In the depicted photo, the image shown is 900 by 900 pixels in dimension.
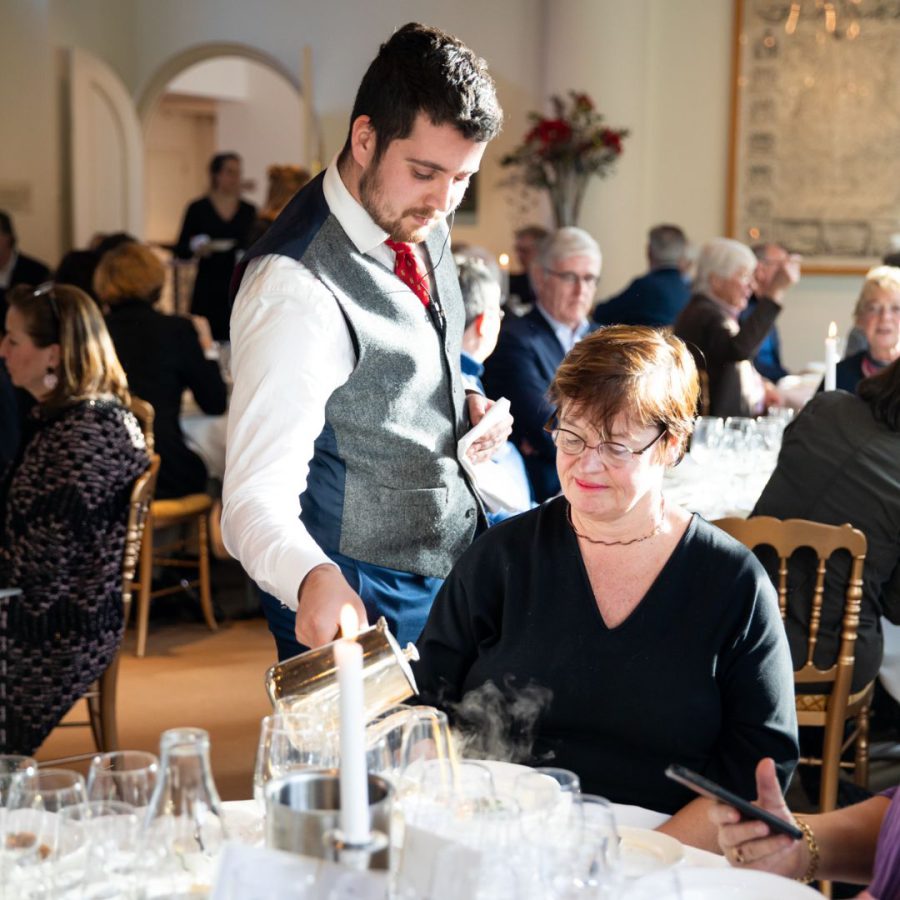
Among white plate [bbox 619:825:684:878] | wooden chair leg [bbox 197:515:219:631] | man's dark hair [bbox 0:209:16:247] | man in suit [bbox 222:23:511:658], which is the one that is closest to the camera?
white plate [bbox 619:825:684:878]

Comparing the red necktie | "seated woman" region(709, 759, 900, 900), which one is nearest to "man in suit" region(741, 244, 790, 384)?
the red necktie

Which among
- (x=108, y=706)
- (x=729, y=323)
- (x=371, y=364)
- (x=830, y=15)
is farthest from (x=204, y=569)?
(x=830, y=15)

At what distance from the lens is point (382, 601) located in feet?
7.08

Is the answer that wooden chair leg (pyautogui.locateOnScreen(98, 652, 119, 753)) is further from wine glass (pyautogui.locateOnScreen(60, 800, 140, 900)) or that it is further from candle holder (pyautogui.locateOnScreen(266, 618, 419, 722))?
wine glass (pyautogui.locateOnScreen(60, 800, 140, 900))

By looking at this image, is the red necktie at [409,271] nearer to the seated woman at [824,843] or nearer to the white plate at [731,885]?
the seated woman at [824,843]

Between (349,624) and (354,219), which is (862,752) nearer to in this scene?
(354,219)

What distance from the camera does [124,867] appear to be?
122cm

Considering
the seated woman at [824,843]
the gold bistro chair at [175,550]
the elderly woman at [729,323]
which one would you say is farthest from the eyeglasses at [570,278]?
the seated woman at [824,843]

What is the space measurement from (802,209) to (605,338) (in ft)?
24.3

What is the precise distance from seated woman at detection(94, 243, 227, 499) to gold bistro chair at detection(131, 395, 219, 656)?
0.34 ft

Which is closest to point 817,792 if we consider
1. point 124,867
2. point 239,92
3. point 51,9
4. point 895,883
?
point 895,883

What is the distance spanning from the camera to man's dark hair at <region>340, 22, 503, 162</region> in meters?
1.88

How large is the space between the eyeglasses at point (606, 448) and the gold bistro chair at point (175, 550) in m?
3.34

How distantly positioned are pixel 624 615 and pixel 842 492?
4.19 ft
